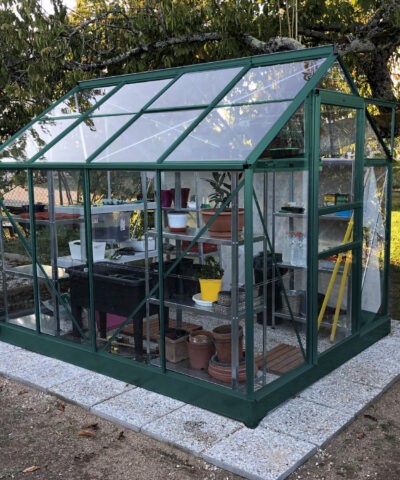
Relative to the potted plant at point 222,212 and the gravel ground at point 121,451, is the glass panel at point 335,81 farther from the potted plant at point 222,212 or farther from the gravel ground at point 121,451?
the gravel ground at point 121,451

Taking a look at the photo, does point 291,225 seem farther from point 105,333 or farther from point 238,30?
point 238,30

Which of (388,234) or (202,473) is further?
Answer: (388,234)

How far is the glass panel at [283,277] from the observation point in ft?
13.9

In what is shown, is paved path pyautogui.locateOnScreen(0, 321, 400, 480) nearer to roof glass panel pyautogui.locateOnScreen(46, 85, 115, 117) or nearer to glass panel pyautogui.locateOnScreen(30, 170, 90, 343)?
glass panel pyautogui.locateOnScreen(30, 170, 90, 343)

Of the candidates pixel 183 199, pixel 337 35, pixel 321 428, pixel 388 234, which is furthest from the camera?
pixel 337 35

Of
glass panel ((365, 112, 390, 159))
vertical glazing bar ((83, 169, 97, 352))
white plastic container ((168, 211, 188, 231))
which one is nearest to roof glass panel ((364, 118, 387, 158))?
glass panel ((365, 112, 390, 159))

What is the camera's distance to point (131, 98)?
5363 millimetres

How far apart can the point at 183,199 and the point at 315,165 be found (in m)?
1.32

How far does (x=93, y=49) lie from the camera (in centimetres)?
690

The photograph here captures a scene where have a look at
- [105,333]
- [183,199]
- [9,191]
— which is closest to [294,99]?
[183,199]

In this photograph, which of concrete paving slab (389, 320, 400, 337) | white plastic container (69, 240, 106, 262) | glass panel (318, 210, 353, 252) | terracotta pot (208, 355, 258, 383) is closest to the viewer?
terracotta pot (208, 355, 258, 383)

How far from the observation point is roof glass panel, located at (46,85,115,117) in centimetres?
584

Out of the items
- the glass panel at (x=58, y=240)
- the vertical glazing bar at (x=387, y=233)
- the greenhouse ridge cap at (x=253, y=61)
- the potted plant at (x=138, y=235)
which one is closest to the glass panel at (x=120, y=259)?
the potted plant at (x=138, y=235)

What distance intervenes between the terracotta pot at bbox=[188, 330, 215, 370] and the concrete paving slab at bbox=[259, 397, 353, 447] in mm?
672
